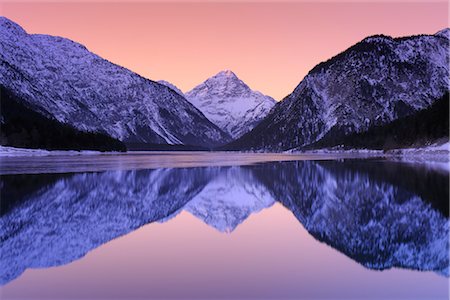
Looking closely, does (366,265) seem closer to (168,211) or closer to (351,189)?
(168,211)

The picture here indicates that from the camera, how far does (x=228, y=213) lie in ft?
99.9

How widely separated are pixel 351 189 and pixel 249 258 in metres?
24.6

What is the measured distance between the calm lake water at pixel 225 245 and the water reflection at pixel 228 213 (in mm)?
71

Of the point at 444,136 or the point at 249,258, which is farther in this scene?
the point at 444,136

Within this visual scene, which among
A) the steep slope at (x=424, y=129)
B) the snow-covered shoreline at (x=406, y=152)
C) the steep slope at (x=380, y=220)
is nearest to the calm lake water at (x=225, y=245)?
the steep slope at (x=380, y=220)

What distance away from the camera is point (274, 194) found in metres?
40.8

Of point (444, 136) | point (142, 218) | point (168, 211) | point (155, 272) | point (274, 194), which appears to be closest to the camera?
point (155, 272)

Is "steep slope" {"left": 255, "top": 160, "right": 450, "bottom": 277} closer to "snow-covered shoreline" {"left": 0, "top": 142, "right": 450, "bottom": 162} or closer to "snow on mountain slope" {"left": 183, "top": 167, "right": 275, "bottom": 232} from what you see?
"snow on mountain slope" {"left": 183, "top": 167, "right": 275, "bottom": 232}

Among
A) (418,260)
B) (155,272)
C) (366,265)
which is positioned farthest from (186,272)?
(418,260)

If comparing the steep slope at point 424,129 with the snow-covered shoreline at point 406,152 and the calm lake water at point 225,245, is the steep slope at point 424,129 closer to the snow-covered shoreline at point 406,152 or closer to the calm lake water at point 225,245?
the snow-covered shoreline at point 406,152

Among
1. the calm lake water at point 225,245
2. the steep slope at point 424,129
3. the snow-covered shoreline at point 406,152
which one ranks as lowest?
the calm lake water at point 225,245

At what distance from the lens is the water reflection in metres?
19.1

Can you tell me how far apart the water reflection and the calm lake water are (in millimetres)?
71

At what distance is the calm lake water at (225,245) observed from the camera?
14859 mm
